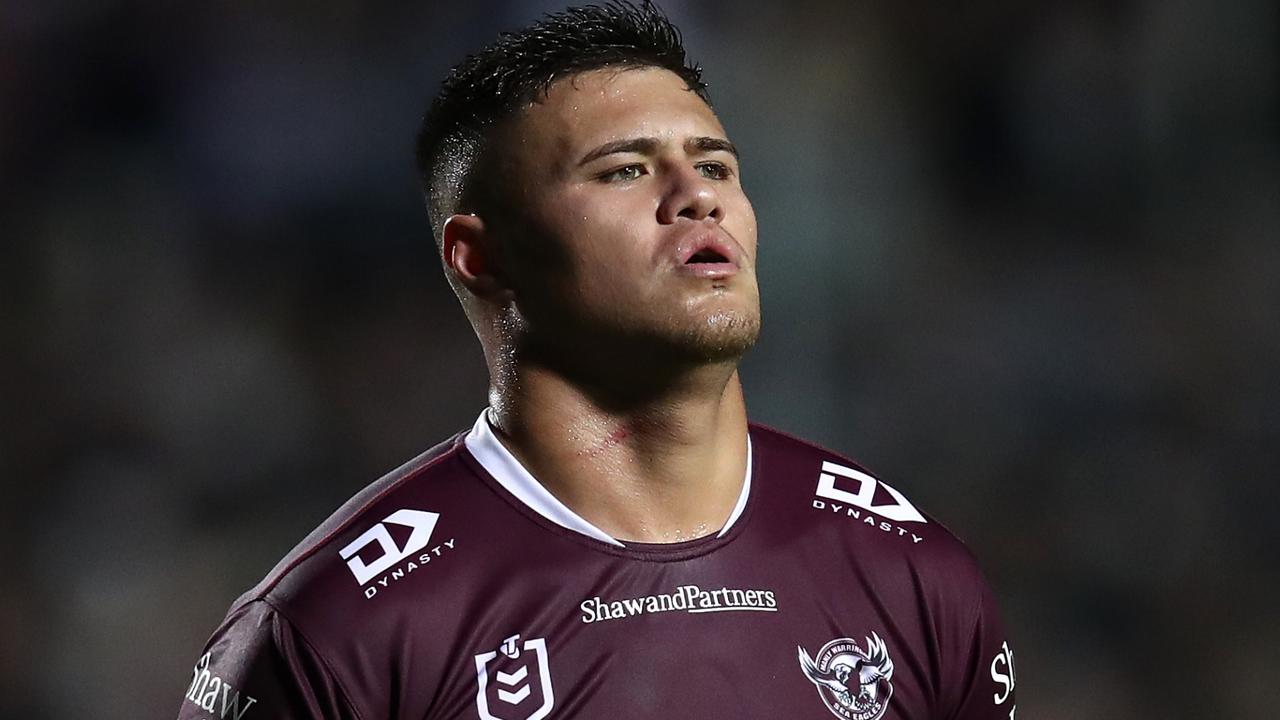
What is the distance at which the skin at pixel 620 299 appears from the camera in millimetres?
2773

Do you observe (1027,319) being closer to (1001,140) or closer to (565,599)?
(1001,140)

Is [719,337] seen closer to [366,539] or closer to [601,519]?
[601,519]

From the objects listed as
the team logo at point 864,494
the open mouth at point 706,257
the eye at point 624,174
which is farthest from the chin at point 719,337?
the team logo at point 864,494

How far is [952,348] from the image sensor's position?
653 centimetres

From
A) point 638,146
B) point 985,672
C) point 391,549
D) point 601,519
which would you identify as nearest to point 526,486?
point 601,519

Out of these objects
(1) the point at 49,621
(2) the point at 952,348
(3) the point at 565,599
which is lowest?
(1) the point at 49,621

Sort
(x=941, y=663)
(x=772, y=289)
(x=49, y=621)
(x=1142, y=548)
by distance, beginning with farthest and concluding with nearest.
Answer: (x=772, y=289) → (x=1142, y=548) → (x=49, y=621) → (x=941, y=663)

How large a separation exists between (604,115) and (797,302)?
3.73 metres

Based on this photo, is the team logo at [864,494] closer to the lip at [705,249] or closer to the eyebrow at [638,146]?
the lip at [705,249]

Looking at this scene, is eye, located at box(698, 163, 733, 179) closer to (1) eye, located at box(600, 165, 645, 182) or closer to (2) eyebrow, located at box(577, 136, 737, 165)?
(2) eyebrow, located at box(577, 136, 737, 165)

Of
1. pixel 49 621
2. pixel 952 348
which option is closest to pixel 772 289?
pixel 952 348

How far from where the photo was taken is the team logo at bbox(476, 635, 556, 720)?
8.64ft

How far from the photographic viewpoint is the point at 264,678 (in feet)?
8.61

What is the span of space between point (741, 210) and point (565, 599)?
0.79m
